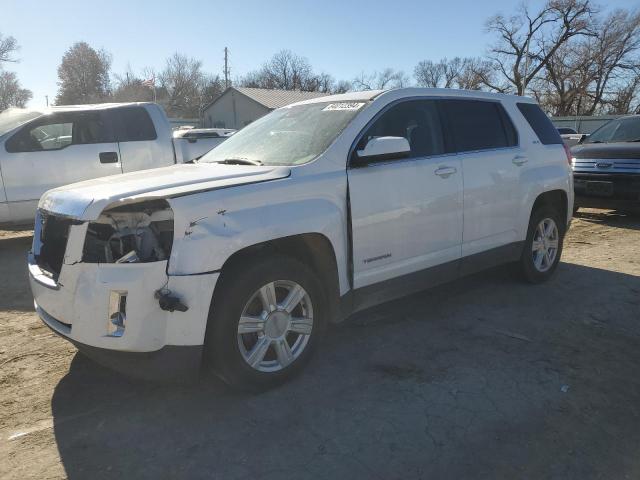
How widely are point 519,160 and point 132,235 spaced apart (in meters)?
3.58

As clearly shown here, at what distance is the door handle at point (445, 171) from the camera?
12.8 ft

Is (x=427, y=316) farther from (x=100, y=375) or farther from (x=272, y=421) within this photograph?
(x=100, y=375)

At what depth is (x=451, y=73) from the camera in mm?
76000

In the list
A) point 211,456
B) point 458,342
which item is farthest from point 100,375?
point 458,342

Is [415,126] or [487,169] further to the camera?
[487,169]

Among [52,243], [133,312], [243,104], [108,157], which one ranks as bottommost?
[133,312]

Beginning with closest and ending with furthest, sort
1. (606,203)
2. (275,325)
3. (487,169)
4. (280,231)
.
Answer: (280,231) → (275,325) → (487,169) → (606,203)

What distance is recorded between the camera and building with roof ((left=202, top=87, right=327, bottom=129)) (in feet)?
126

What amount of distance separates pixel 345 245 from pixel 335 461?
1380mm

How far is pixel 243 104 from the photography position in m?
40.3

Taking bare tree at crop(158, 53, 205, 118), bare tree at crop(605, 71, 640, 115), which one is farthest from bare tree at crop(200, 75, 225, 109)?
bare tree at crop(605, 71, 640, 115)

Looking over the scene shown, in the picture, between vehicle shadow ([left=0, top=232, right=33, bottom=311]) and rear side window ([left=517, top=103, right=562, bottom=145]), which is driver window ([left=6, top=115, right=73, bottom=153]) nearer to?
vehicle shadow ([left=0, top=232, right=33, bottom=311])

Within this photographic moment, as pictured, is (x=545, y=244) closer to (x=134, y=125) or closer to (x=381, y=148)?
(x=381, y=148)

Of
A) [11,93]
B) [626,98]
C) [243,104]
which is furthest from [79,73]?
[626,98]
